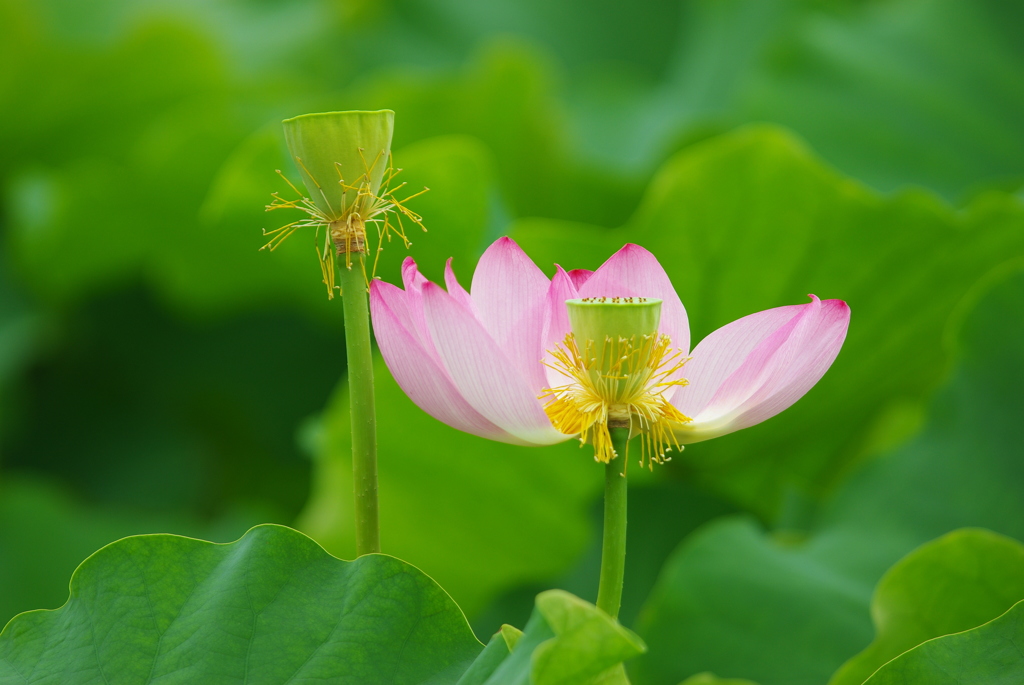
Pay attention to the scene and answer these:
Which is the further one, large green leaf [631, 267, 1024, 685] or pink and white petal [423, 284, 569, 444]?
large green leaf [631, 267, 1024, 685]

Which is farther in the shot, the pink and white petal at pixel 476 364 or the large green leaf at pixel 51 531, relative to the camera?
the large green leaf at pixel 51 531

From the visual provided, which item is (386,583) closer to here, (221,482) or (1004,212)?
(1004,212)

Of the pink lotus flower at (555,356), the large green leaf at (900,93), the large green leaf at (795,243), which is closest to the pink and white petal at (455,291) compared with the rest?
the pink lotus flower at (555,356)

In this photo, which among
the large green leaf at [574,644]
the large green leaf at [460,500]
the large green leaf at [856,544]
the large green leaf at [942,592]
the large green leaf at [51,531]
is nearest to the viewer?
the large green leaf at [574,644]

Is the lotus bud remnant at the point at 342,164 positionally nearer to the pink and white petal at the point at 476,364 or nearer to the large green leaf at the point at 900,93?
the pink and white petal at the point at 476,364

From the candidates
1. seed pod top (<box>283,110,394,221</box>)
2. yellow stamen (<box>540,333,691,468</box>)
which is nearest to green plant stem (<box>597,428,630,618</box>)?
yellow stamen (<box>540,333,691,468</box>)

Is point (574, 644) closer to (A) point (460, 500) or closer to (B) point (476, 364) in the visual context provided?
(B) point (476, 364)

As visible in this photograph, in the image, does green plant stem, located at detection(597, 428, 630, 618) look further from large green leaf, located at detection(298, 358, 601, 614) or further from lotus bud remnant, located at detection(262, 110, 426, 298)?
large green leaf, located at detection(298, 358, 601, 614)
